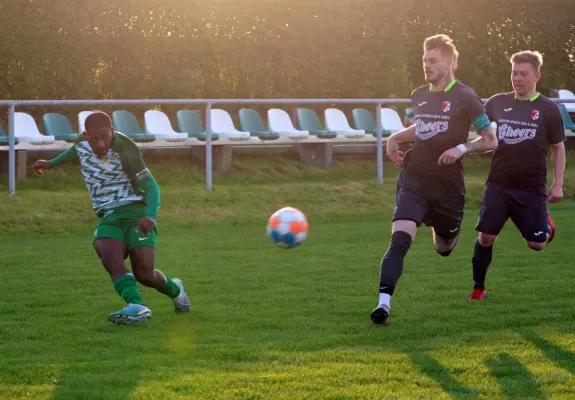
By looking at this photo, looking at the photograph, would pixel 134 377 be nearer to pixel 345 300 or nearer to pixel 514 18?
pixel 345 300

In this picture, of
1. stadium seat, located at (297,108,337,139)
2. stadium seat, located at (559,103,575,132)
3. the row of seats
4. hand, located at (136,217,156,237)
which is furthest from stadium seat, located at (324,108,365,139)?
hand, located at (136,217,156,237)

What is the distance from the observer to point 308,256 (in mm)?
12219

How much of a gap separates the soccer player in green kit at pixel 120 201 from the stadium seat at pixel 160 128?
10373 mm

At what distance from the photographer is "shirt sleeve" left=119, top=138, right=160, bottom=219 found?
7.88m

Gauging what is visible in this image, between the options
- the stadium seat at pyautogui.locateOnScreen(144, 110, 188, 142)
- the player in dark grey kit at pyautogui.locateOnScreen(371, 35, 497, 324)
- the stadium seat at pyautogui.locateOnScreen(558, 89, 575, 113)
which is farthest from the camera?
the stadium seat at pyautogui.locateOnScreen(558, 89, 575, 113)

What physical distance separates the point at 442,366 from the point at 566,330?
5.14 feet

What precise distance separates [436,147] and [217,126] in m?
11.9

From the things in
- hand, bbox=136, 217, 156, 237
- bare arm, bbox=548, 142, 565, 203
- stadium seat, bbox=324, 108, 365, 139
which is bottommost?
stadium seat, bbox=324, 108, 365, 139

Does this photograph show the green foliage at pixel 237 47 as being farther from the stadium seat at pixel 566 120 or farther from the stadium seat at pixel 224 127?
the stadium seat at pixel 566 120

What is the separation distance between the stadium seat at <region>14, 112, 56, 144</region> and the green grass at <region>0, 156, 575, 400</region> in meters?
1.43

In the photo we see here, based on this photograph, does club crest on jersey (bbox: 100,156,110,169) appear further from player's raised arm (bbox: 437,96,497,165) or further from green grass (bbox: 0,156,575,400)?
player's raised arm (bbox: 437,96,497,165)

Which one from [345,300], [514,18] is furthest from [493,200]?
[514,18]

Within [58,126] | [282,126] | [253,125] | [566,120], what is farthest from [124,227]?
[566,120]

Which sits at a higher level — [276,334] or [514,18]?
[514,18]
